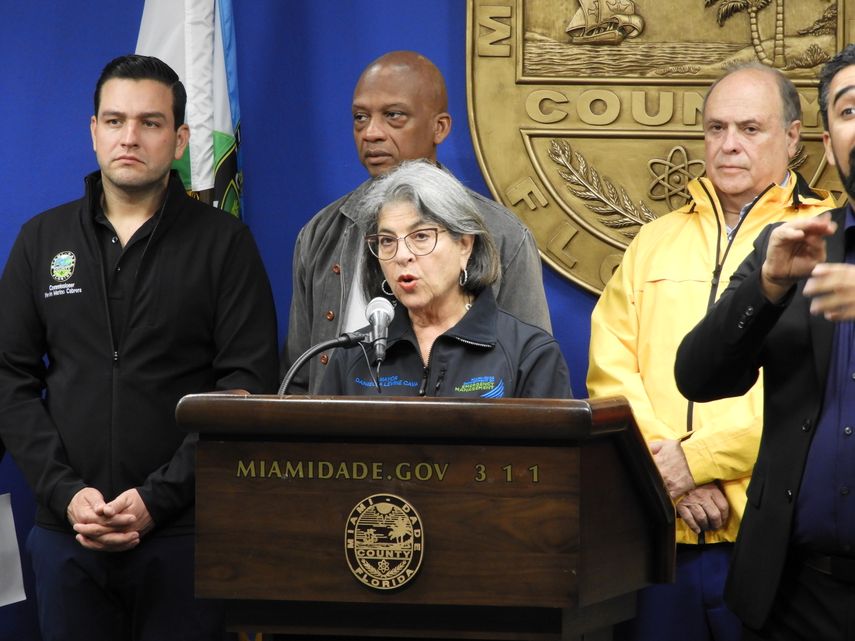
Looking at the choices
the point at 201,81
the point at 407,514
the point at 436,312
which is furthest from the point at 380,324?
the point at 201,81

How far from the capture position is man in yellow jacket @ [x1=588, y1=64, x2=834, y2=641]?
3.04 m

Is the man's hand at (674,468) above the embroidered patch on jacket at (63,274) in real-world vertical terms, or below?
below

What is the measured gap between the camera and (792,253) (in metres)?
1.94

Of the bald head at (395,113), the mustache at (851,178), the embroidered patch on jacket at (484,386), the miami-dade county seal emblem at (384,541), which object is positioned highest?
the bald head at (395,113)

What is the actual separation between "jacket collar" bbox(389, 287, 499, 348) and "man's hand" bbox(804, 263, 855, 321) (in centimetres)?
84

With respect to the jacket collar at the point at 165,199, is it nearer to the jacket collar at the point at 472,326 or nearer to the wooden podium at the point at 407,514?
the jacket collar at the point at 472,326

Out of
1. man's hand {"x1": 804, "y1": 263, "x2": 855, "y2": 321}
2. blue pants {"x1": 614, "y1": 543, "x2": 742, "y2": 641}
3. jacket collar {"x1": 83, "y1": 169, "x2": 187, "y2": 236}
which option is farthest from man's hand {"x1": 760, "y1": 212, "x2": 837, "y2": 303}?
jacket collar {"x1": 83, "y1": 169, "x2": 187, "y2": 236}

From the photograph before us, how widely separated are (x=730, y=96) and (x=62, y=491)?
78.6 inches

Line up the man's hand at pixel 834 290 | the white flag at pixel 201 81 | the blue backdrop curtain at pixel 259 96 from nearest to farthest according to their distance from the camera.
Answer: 1. the man's hand at pixel 834 290
2. the white flag at pixel 201 81
3. the blue backdrop curtain at pixel 259 96

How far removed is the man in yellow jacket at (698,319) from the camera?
3.04 metres

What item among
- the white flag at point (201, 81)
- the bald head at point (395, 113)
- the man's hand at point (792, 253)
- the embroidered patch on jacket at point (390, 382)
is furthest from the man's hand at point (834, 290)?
the white flag at point (201, 81)

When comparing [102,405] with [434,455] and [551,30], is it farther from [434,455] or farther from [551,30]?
[551,30]

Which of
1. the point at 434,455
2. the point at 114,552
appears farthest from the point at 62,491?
the point at 434,455

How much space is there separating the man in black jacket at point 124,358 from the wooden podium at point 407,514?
117cm
